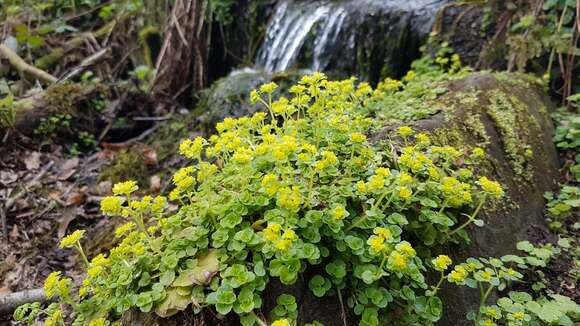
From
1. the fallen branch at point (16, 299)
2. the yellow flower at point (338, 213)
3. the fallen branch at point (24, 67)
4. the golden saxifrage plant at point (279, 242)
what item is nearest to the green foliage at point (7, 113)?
the fallen branch at point (24, 67)

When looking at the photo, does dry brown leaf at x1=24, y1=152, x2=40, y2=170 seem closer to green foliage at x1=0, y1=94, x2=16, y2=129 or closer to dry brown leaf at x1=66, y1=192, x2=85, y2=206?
green foliage at x1=0, y1=94, x2=16, y2=129

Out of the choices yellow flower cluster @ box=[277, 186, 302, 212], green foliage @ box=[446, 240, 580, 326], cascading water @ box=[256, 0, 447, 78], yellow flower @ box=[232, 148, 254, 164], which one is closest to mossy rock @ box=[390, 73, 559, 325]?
green foliage @ box=[446, 240, 580, 326]

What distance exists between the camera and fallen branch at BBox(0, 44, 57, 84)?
4766 millimetres

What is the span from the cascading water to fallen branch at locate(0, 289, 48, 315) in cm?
374

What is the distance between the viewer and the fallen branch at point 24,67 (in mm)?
4766

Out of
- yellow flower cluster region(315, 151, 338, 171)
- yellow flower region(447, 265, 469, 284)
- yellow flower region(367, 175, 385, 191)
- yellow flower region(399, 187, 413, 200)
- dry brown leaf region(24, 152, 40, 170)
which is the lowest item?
dry brown leaf region(24, 152, 40, 170)

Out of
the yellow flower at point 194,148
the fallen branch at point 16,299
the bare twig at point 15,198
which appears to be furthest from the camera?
the bare twig at point 15,198

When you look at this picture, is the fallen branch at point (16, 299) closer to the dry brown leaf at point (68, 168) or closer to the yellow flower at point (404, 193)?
the dry brown leaf at point (68, 168)

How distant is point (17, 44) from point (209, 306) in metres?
5.34

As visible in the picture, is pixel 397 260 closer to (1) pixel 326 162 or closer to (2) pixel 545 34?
(1) pixel 326 162

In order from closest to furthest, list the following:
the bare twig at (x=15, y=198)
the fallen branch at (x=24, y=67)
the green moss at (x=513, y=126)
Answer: the green moss at (x=513, y=126)
the bare twig at (x=15, y=198)
the fallen branch at (x=24, y=67)

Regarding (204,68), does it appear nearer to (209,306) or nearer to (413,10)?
(413,10)

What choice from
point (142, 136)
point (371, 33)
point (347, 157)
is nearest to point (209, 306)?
point (347, 157)

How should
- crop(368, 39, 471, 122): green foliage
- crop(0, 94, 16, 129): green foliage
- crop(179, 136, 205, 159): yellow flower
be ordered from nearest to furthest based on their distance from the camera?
crop(179, 136, 205, 159): yellow flower < crop(368, 39, 471, 122): green foliage < crop(0, 94, 16, 129): green foliage
